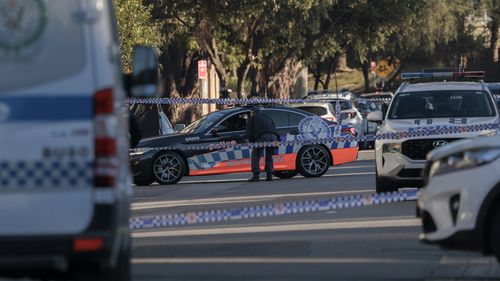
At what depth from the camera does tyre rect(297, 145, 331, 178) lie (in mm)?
21656

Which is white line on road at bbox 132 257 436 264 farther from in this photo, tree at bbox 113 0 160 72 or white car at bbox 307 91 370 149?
white car at bbox 307 91 370 149

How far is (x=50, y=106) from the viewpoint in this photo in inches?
253

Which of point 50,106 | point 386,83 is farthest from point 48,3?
point 386,83

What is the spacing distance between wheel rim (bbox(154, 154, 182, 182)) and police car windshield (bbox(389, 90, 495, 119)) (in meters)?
5.86

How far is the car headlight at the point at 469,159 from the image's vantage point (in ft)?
28.6

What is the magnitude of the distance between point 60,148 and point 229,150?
1478 cm

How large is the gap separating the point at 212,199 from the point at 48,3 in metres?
11.2

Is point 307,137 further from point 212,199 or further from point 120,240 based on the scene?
point 120,240

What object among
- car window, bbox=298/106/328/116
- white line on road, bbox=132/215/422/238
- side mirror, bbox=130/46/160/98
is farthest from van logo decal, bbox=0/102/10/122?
car window, bbox=298/106/328/116

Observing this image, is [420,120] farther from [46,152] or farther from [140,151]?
[46,152]

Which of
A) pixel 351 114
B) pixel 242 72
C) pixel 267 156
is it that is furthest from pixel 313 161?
pixel 242 72

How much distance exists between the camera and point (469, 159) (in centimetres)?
876

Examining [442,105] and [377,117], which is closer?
[442,105]

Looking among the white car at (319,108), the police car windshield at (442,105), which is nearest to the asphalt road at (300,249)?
the police car windshield at (442,105)
